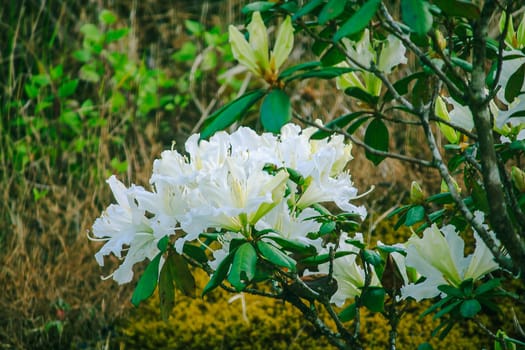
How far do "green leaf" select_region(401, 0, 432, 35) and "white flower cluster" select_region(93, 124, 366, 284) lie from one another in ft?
1.08

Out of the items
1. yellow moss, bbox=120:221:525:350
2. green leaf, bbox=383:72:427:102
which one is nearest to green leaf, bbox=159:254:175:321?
green leaf, bbox=383:72:427:102

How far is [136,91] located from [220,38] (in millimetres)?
667

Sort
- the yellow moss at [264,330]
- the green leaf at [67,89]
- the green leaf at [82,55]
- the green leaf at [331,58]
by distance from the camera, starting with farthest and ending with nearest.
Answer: the green leaf at [82,55] → the green leaf at [67,89] → the yellow moss at [264,330] → the green leaf at [331,58]

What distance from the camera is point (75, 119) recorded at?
452cm

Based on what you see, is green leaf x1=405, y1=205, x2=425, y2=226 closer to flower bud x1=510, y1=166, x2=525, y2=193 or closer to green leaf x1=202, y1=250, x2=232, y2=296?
flower bud x1=510, y1=166, x2=525, y2=193

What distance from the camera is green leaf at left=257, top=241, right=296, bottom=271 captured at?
3.74 ft

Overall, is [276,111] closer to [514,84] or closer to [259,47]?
[259,47]

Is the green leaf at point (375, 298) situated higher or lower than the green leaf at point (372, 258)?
lower

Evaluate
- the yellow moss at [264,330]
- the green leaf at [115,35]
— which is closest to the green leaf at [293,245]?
the yellow moss at [264,330]

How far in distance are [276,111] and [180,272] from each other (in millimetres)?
437

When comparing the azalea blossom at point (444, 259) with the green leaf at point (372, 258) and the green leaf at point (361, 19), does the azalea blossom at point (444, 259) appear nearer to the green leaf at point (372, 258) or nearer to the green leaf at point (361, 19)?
the green leaf at point (372, 258)

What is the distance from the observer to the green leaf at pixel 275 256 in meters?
1.14

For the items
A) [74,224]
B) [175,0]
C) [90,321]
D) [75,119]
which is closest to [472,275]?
[90,321]

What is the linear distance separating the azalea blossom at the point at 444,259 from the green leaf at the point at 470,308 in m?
0.05
